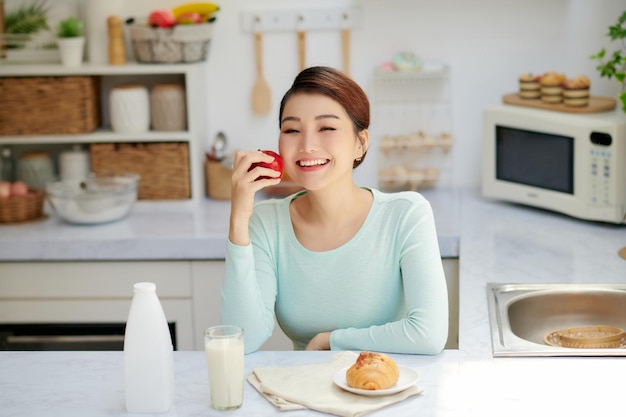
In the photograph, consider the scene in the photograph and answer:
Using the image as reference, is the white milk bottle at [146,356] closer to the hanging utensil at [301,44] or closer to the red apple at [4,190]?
the red apple at [4,190]

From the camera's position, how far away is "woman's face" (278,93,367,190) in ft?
6.41

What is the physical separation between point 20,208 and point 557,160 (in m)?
1.67

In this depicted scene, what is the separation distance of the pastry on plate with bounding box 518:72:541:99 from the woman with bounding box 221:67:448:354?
3.67 ft

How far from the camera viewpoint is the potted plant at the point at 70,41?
3262 mm

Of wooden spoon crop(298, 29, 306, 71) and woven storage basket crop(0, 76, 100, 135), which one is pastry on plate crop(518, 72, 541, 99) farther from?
woven storage basket crop(0, 76, 100, 135)

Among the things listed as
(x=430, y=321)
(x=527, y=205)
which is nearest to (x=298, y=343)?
(x=430, y=321)

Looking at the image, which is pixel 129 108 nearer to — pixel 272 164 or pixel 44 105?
pixel 44 105

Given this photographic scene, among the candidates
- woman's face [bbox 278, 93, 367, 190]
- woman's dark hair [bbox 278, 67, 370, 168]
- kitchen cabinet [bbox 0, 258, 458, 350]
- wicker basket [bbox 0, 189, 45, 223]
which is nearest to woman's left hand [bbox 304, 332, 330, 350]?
woman's face [bbox 278, 93, 367, 190]

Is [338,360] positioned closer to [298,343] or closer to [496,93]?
[298,343]

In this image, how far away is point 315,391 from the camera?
1576 mm

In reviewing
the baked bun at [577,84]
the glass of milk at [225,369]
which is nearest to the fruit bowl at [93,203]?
the baked bun at [577,84]

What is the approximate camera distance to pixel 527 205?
321cm

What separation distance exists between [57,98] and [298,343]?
59.9 inches

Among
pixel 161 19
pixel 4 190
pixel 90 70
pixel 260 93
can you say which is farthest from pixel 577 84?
pixel 4 190
